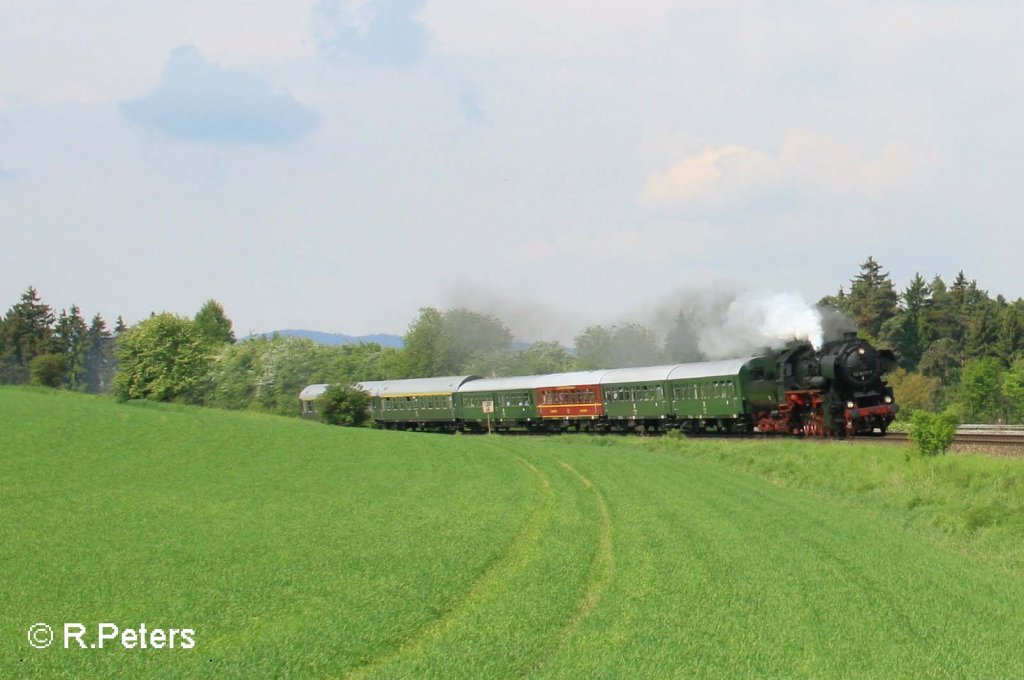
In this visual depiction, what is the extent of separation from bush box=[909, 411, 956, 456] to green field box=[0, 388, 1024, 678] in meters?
1.72

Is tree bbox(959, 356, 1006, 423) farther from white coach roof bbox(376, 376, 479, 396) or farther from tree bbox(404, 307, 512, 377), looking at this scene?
tree bbox(404, 307, 512, 377)

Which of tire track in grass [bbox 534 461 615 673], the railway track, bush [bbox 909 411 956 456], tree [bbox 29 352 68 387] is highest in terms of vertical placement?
tree [bbox 29 352 68 387]

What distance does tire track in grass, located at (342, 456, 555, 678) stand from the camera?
1100cm

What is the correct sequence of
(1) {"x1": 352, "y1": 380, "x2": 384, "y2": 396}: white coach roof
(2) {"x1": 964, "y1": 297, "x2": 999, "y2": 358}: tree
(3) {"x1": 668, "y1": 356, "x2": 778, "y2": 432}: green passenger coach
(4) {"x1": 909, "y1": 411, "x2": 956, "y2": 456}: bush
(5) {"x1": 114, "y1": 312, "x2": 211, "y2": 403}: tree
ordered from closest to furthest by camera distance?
(4) {"x1": 909, "y1": 411, "x2": 956, "y2": 456}: bush
(3) {"x1": 668, "y1": 356, "x2": 778, "y2": 432}: green passenger coach
(1) {"x1": 352, "y1": 380, "x2": 384, "y2": 396}: white coach roof
(2) {"x1": 964, "y1": 297, "x2": 999, "y2": 358}: tree
(5) {"x1": 114, "y1": 312, "x2": 211, "y2": 403}: tree

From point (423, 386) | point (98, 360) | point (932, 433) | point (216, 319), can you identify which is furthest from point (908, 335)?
point (98, 360)

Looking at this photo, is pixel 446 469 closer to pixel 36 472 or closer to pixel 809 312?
pixel 36 472

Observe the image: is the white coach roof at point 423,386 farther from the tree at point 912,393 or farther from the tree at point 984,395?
the tree at point 984,395

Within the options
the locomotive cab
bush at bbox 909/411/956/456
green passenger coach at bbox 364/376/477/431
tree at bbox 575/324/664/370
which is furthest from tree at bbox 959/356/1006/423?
bush at bbox 909/411/956/456

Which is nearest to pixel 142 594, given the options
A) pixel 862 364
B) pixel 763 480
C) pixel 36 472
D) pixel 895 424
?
pixel 36 472

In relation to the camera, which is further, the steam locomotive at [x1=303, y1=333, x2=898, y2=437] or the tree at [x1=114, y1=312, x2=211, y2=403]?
the tree at [x1=114, y1=312, x2=211, y2=403]

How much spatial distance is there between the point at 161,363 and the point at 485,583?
302 feet

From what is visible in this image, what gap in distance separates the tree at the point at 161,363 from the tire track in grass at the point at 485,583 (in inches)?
3270

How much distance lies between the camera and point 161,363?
99.7 meters

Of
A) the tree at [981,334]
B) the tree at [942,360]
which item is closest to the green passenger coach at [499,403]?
the tree at [981,334]
